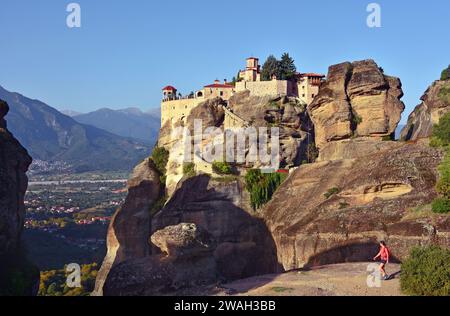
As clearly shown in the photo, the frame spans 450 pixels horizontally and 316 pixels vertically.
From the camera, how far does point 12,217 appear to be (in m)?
34.0

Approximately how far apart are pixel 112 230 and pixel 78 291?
28.1ft

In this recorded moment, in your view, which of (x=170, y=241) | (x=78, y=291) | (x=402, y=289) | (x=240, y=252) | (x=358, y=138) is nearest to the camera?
(x=402, y=289)

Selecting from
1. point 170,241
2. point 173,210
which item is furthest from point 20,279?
point 173,210

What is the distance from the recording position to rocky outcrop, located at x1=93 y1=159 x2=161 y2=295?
6225cm

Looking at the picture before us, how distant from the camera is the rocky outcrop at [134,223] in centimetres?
6225

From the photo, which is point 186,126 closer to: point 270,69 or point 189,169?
point 189,169

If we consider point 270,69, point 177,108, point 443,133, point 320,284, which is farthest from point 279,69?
point 320,284

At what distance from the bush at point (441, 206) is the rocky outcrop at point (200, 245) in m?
13.4

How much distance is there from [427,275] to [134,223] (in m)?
42.3

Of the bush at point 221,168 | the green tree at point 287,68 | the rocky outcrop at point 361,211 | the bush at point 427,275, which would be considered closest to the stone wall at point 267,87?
the green tree at point 287,68

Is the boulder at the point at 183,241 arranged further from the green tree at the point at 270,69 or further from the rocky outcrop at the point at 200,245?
the green tree at the point at 270,69

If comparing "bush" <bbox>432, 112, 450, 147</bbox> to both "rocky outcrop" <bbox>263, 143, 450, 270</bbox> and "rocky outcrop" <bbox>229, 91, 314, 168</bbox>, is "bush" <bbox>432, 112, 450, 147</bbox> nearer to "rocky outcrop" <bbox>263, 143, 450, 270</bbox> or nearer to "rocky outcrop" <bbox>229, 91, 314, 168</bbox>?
"rocky outcrop" <bbox>263, 143, 450, 270</bbox>

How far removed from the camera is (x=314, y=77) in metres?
76.5
